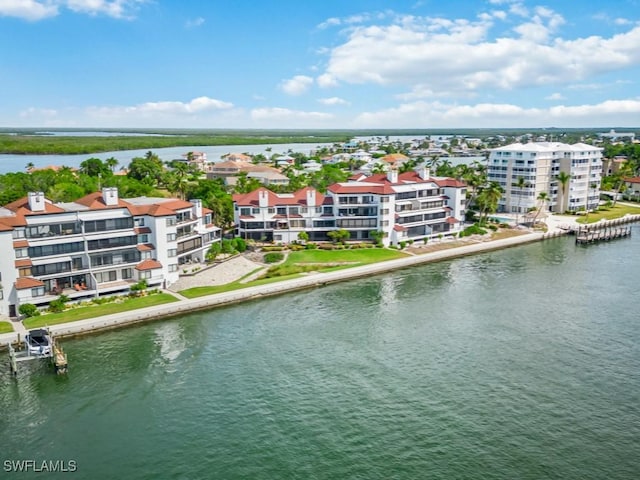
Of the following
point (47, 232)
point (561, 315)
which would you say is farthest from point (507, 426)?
point (47, 232)

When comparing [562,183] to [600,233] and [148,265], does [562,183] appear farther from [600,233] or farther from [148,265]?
[148,265]

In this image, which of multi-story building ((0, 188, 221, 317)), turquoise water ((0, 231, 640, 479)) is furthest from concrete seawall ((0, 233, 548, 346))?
multi-story building ((0, 188, 221, 317))

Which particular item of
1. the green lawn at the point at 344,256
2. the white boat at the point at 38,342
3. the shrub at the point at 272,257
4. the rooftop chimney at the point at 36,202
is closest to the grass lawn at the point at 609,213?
the green lawn at the point at 344,256

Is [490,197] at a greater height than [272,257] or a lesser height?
greater

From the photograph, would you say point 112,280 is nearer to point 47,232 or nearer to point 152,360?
point 47,232

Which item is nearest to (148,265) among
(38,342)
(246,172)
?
(38,342)
